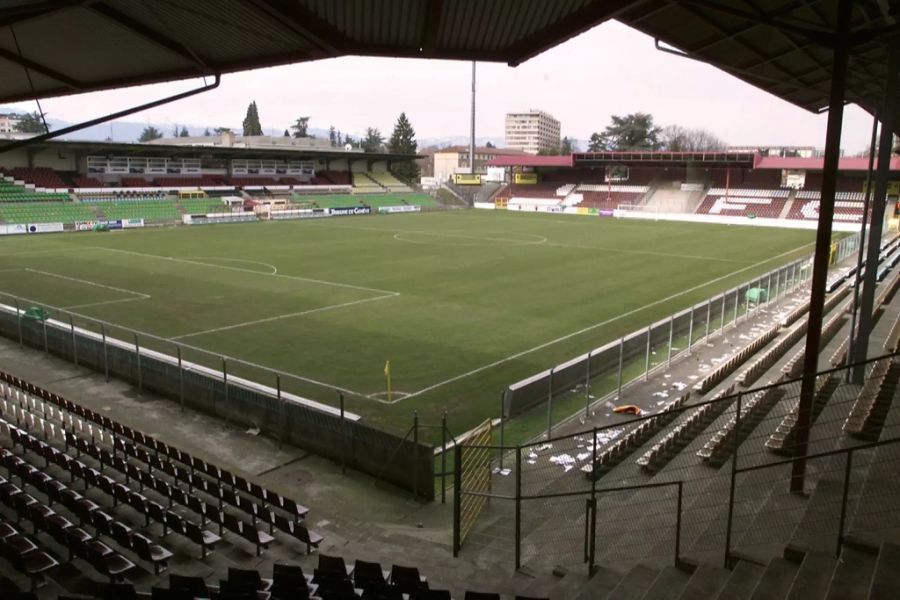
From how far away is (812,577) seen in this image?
6.36 meters

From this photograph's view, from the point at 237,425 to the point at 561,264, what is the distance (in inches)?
1016

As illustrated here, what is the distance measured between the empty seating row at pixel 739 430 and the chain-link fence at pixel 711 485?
23 mm

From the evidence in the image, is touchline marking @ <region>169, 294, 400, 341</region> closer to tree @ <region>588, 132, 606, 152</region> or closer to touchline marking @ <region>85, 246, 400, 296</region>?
touchline marking @ <region>85, 246, 400, 296</region>

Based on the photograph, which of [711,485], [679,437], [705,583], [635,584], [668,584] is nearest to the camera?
[705,583]

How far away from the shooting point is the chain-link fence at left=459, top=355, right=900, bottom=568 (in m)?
7.51

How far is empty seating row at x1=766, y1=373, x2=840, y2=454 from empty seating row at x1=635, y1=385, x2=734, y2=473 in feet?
2.85

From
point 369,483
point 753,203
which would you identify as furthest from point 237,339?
point 753,203

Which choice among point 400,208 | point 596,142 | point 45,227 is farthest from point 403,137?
point 45,227

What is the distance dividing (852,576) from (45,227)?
57.6 metres

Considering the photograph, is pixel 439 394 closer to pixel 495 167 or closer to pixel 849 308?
pixel 849 308

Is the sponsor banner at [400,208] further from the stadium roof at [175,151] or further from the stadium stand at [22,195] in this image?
the stadium stand at [22,195]

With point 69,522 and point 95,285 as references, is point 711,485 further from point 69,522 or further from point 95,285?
point 95,285

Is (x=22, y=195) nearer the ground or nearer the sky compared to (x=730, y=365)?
nearer the sky

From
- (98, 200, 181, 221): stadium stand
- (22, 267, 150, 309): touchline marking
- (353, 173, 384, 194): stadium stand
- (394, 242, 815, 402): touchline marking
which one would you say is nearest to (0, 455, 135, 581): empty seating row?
(394, 242, 815, 402): touchline marking
